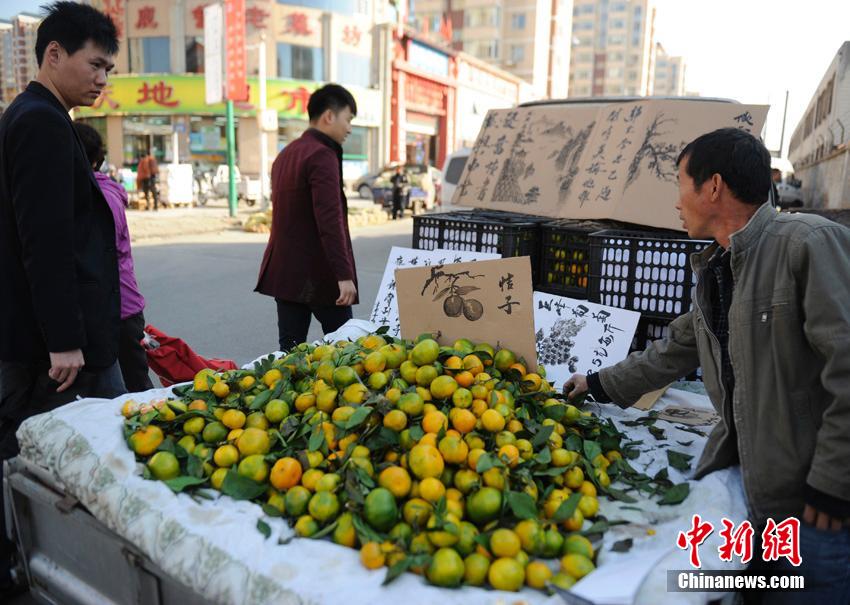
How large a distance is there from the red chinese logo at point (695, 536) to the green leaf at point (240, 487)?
48.8 inches

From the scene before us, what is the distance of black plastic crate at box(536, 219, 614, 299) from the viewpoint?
3559 mm

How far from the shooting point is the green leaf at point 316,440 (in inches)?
84.4

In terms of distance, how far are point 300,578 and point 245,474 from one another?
0.49 meters

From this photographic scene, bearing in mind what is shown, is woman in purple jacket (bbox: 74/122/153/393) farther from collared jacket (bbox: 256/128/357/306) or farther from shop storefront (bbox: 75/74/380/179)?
shop storefront (bbox: 75/74/380/179)

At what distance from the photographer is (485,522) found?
6.28 feet

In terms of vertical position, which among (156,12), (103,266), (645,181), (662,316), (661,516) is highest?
(156,12)

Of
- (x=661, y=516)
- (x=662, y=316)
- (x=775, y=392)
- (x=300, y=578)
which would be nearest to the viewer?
(x=300, y=578)

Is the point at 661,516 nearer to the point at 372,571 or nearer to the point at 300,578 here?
the point at 372,571

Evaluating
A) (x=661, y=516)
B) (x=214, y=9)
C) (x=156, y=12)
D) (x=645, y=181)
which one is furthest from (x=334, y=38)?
(x=661, y=516)

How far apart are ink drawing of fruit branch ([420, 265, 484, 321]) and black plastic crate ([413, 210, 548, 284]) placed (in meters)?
0.83

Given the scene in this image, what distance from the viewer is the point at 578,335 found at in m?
3.26

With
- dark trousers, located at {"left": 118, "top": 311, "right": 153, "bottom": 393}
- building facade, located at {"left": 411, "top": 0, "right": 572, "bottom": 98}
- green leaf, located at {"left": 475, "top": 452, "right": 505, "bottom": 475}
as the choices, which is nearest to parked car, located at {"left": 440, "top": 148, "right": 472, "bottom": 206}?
dark trousers, located at {"left": 118, "top": 311, "right": 153, "bottom": 393}

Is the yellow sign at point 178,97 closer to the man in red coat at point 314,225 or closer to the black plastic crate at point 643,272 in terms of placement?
the man in red coat at point 314,225

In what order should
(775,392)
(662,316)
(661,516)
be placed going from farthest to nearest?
(662,316), (661,516), (775,392)
